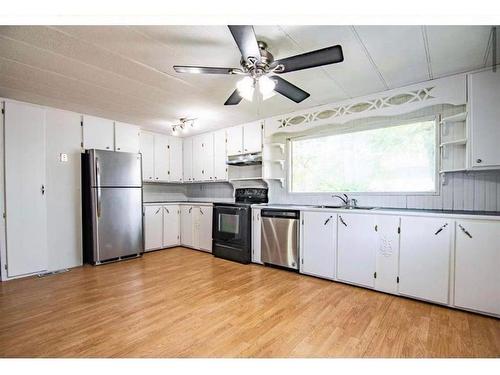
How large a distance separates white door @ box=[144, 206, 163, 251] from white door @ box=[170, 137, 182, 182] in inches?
33.8

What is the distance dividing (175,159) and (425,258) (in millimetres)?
4661

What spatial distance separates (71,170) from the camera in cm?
365

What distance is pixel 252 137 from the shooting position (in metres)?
4.13

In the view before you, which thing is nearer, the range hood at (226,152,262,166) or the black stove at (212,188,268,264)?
the black stove at (212,188,268,264)

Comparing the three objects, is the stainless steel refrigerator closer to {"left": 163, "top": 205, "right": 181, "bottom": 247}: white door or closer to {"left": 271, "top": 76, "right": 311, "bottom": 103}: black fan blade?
{"left": 163, "top": 205, "right": 181, "bottom": 247}: white door

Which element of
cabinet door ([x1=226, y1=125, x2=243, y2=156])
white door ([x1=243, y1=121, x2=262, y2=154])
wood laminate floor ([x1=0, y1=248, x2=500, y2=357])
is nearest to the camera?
wood laminate floor ([x1=0, y1=248, x2=500, y2=357])

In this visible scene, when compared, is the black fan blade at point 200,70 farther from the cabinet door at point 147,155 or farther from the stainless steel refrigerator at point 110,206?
the cabinet door at point 147,155

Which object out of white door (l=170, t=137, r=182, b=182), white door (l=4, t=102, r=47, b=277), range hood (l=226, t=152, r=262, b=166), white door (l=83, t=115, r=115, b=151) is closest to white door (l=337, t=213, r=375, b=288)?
range hood (l=226, t=152, r=262, b=166)

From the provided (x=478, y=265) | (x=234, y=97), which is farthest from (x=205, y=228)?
(x=478, y=265)

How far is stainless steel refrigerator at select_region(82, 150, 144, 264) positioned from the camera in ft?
11.9

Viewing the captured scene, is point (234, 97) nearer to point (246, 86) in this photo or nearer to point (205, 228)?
point (246, 86)

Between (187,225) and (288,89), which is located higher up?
(288,89)

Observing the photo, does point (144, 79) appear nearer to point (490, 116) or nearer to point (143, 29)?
point (143, 29)
